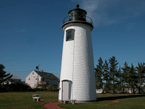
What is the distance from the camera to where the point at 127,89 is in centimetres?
3503

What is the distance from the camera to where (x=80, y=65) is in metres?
14.1

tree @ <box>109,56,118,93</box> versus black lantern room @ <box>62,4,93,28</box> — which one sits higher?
black lantern room @ <box>62,4,93,28</box>

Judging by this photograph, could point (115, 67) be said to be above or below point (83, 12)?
below

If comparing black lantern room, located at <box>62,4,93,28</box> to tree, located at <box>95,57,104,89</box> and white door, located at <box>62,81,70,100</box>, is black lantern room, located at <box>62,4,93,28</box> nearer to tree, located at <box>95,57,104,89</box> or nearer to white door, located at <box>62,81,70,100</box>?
white door, located at <box>62,81,70,100</box>

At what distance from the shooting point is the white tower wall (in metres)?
13.6

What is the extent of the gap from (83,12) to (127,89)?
2857 cm

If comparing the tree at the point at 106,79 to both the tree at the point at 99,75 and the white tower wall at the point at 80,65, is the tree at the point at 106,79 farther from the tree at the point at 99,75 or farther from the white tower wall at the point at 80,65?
the white tower wall at the point at 80,65

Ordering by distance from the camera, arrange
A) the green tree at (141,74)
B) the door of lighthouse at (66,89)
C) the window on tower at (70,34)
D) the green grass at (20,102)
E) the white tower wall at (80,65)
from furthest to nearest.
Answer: the green tree at (141,74)
the window on tower at (70,34)
the door of lighthouse at (66,89)
the white tower wall at (80,65)
the green grass at (20,102)

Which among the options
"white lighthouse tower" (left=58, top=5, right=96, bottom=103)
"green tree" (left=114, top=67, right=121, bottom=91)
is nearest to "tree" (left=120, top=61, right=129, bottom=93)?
"green tree" (left=114, top=67, right=121, bottom=91)

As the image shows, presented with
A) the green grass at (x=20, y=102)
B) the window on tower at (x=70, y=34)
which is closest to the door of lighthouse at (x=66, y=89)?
the green grass at (x=20, y=102)

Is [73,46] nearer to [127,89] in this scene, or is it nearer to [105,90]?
[105,90]

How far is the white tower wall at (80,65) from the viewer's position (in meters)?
13.6

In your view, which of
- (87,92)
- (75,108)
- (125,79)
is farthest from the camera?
(125,79)

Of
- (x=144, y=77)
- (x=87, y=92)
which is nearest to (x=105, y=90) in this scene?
(x=144, y=77)
